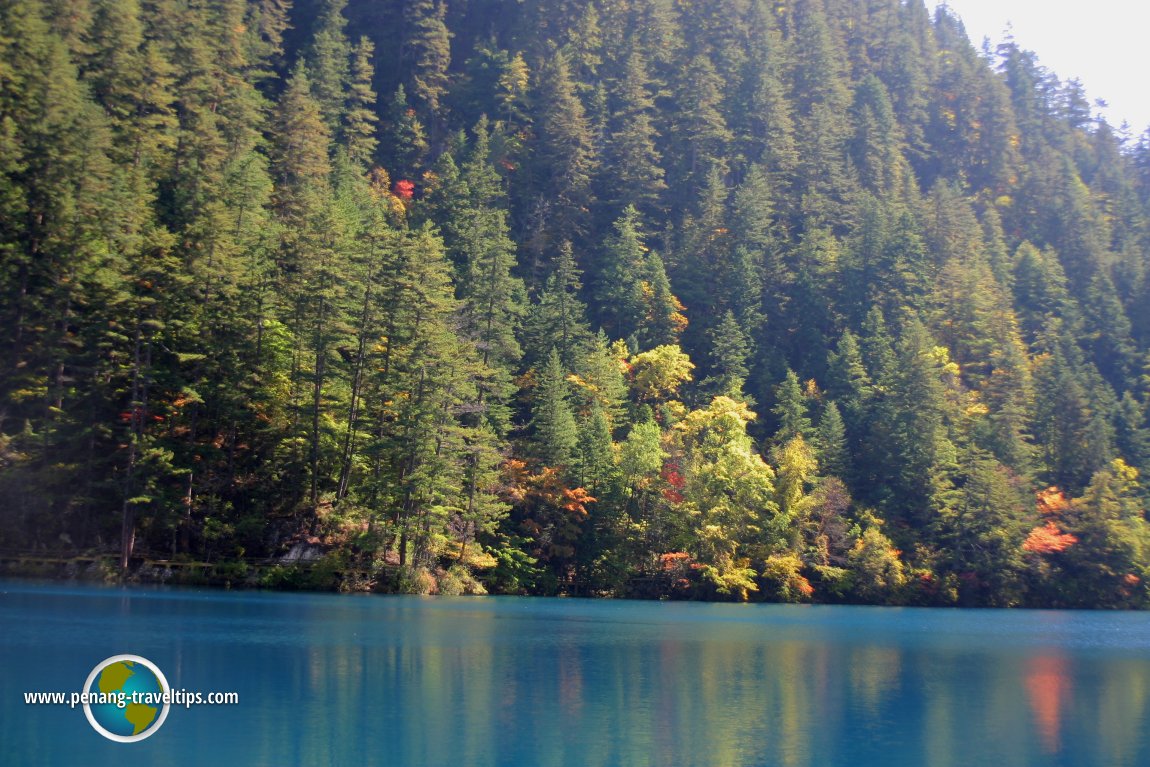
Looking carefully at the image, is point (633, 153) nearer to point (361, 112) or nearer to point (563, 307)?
point (361, 112)

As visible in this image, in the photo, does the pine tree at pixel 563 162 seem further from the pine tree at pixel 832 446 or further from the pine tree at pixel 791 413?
the pine tree at pixel 832 446

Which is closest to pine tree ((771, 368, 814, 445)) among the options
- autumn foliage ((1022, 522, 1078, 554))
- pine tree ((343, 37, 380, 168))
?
autumn foliage ((1022, 522, 1078, 554))

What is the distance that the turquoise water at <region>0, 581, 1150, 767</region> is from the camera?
1697cm

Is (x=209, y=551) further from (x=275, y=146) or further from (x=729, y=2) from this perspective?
(x=729, y=2)

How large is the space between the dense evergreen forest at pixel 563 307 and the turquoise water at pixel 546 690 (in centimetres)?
1267

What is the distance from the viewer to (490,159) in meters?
95.1

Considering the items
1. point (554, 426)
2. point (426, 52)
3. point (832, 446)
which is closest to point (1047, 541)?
point (832, 446)

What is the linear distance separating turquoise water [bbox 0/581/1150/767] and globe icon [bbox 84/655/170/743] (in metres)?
0.36

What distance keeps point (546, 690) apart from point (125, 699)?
8839 mm

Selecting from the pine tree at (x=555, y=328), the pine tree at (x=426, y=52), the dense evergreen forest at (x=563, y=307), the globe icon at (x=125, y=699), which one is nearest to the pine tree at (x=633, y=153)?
the dense evergreen forest at (x=563, y=307)

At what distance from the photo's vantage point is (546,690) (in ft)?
74.3

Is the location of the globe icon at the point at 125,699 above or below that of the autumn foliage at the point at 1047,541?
below

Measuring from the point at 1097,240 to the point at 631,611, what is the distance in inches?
2956

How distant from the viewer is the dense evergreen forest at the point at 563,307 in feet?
166
